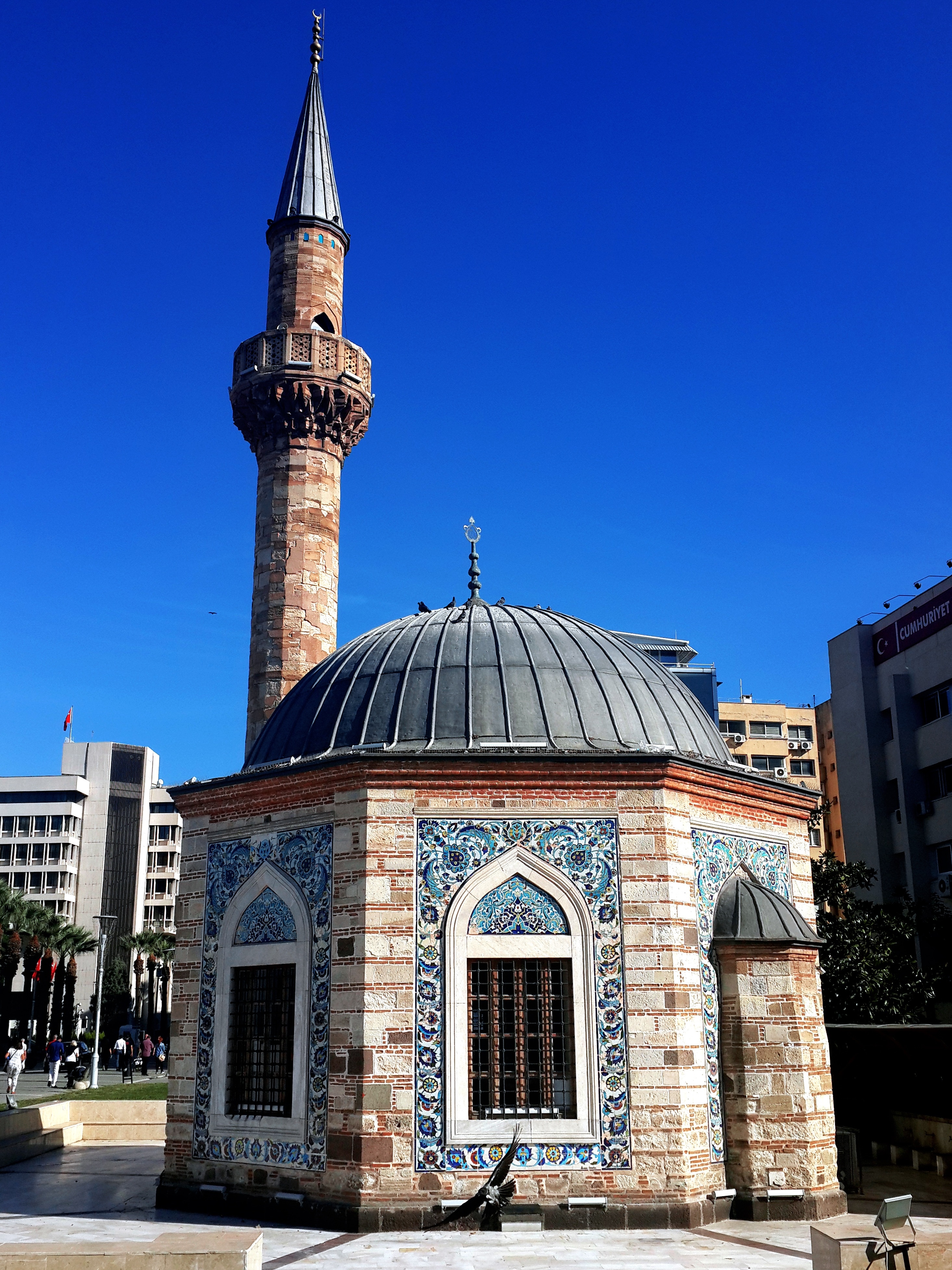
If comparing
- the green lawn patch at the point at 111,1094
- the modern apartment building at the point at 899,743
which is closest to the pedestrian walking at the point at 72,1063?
the green lawn patch at the point at 111,1094

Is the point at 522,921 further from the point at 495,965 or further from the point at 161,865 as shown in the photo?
the point at 161,865

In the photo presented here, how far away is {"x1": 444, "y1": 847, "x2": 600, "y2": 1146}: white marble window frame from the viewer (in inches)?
445

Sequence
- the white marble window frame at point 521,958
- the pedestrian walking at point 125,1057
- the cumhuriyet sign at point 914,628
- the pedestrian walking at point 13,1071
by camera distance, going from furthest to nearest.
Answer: the cumhuriyet sign at point 914,628 → the pedestrian walking at point 125,1057 → the pedestrian walking at point 13,1071 → the white marble window frame at point 521,958

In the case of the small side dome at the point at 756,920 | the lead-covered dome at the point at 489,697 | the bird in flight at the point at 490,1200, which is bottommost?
the bird in flight at the point at 490,1200

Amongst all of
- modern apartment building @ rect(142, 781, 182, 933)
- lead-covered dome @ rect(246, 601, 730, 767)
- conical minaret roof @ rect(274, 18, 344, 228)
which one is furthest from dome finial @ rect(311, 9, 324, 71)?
modern apartment building @ rect(142, 781, 182, 933)

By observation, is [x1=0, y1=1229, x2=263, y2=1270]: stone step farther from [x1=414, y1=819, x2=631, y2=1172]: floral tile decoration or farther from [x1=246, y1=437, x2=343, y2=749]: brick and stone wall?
[x1=246, y1=437, x2=343, y2=749]: brick and stone wall

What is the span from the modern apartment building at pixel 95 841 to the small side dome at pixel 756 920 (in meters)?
49.2

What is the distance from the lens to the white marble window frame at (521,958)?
37.1ft

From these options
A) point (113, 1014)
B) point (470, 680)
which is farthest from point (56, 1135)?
point (113, 1014)

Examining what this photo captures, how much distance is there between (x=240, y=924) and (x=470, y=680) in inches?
152

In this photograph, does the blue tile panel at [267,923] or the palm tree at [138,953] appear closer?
the blue tile panel at [267,923]

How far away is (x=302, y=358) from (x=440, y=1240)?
16.3m

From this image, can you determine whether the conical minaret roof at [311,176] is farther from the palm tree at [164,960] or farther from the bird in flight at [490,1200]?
the palm tree at [164,960]

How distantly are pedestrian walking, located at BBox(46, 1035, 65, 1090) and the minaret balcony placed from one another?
16.4 meters
